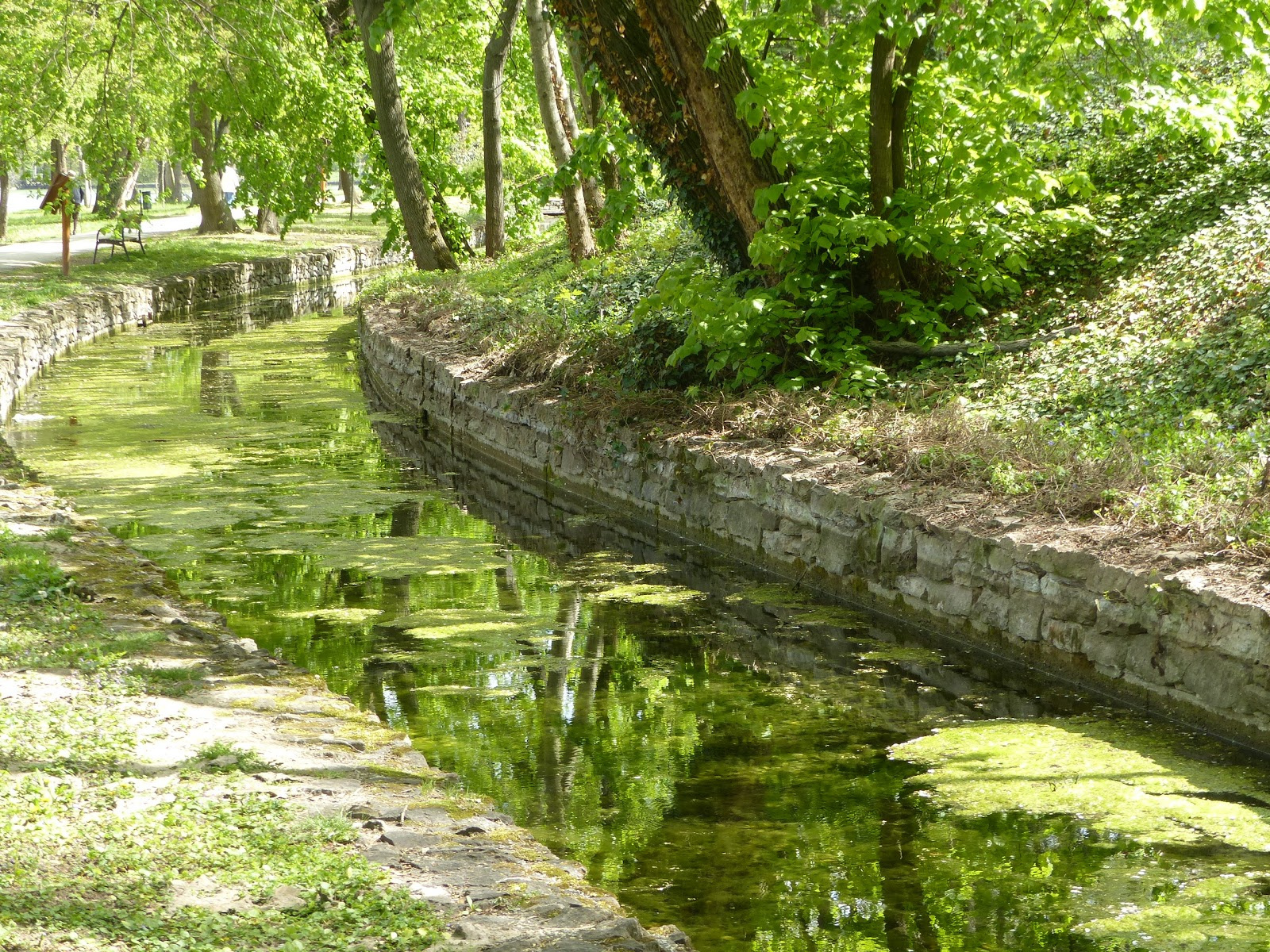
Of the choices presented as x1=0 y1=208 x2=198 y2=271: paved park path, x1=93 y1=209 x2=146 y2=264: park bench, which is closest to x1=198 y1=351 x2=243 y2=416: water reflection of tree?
x1=93 y1=209 x2=146 y2=264: park bench

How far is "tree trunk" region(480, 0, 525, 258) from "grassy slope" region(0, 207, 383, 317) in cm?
756

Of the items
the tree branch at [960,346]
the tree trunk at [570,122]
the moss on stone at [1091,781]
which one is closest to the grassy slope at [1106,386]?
the tree branch at [960,346]

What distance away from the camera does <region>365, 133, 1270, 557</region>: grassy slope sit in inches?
287

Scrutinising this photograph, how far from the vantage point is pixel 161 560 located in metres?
9.48

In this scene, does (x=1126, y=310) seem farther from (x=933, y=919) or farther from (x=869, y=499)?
(x=933, y=919)

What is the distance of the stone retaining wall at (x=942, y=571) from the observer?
19.9ft

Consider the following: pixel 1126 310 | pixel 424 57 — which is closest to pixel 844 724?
pixel 1126 310

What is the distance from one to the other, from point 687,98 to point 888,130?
1698 millimetres

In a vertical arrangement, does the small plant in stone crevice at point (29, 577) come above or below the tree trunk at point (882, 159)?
below

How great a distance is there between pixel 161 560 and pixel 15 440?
5.43 metres

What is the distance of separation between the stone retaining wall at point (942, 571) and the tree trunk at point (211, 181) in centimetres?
2505

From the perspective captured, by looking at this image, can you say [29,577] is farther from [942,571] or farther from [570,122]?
[570,122]

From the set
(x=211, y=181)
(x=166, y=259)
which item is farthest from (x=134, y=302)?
(x=211, y=181)

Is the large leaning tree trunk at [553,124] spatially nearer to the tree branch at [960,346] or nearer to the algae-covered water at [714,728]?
the algae-covered water at [714,728]
